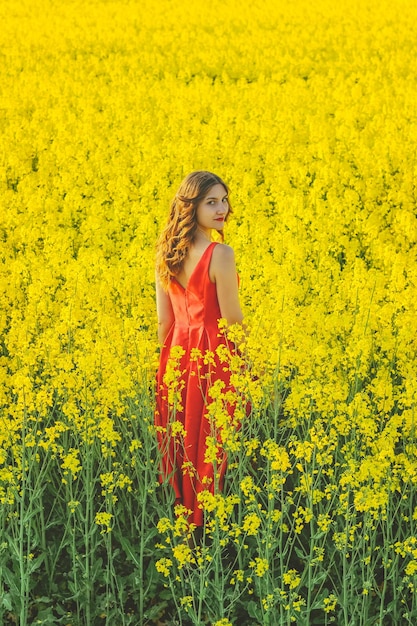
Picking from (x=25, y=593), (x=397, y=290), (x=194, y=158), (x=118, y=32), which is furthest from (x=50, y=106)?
(x=25, y=593)

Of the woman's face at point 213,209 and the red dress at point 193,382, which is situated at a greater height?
the woman's face at point 213,209

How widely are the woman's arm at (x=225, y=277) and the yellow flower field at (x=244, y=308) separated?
0.23 metres

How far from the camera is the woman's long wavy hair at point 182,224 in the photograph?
5.01 metres

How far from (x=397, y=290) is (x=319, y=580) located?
7.14 feet

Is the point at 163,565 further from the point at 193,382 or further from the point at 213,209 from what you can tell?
the point at 213,209

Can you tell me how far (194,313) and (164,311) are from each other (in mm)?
269

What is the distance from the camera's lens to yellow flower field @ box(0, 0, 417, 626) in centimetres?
452

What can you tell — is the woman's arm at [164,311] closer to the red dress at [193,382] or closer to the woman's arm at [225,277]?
the red dress at [193,382]

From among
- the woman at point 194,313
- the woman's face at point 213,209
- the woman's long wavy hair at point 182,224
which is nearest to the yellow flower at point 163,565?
the woman at point 194,313

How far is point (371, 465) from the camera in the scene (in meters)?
4.03

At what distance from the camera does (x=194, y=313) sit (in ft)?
16.6

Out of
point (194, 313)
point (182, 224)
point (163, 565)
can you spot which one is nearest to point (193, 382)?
point (194, 313)

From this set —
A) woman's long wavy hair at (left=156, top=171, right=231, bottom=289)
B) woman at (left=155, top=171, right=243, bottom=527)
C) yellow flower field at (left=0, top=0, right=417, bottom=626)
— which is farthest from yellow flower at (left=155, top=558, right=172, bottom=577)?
woman's long wavy hair at (left=156, top=171, right=231, bottom=289)

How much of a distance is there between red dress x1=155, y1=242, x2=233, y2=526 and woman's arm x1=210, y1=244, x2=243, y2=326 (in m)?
0.04
